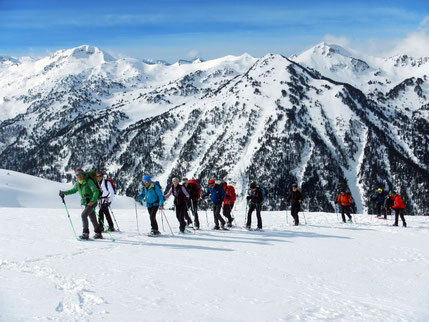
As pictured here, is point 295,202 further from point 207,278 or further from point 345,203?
point 207,278

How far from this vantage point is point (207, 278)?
340 inches

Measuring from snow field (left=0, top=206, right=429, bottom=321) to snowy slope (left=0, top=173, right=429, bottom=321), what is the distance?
3 cm

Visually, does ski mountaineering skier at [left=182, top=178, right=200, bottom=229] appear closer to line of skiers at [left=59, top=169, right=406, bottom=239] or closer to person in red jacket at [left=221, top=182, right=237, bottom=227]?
line of skiers at [left=59, top=169, right=406, bottom=239]

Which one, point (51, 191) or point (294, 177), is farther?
point (294, 177)

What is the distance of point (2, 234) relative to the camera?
13.5 metres

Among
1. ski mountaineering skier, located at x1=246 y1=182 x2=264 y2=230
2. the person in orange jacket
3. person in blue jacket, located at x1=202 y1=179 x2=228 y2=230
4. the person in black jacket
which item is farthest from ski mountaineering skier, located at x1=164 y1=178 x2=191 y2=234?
the person in orange jacket

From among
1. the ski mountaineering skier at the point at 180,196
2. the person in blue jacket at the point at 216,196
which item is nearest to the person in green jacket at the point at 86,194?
the ski mountaineering skier at the point at 180,196

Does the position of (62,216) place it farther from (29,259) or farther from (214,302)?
(214,302)

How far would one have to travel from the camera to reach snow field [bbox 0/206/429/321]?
6.50 m

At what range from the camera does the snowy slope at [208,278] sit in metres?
6.50

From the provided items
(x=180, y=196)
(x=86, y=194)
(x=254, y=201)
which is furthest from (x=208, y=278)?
(x=254, y=201)

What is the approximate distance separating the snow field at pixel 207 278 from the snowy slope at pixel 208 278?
3cm

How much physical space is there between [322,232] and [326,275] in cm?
852

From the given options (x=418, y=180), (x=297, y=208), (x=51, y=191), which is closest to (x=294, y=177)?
(x=418, y=180)
